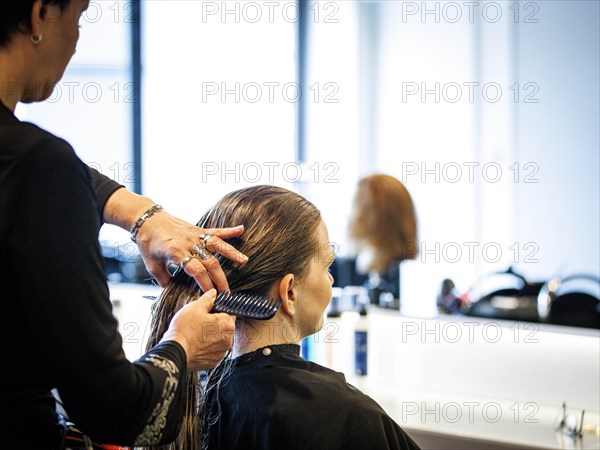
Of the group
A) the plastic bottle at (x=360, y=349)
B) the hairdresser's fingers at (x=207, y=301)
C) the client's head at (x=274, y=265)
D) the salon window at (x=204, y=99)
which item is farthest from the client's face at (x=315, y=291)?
the salon window at (x=204, y=99)

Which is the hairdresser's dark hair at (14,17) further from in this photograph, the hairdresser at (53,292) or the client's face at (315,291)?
the client's face at (315,291)

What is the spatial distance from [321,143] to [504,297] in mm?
3007

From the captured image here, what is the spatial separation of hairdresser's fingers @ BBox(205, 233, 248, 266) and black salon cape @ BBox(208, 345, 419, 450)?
0.21m

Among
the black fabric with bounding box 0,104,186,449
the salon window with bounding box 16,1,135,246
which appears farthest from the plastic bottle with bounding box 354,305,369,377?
the salon window with bounding box 16,1,135,246

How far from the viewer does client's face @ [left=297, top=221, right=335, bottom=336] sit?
1.57 metres

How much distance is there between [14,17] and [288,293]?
76cm

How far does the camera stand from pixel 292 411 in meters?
1.44

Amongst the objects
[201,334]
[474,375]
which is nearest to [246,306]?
[201,334]

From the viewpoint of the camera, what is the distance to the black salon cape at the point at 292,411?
143 cm

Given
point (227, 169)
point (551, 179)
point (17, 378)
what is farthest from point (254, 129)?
Result: point (17, 378)

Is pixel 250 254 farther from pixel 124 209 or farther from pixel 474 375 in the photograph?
pixel 474 375

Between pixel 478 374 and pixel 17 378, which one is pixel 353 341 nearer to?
pixel 478 374

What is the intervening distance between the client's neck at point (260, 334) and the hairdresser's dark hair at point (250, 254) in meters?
0.05

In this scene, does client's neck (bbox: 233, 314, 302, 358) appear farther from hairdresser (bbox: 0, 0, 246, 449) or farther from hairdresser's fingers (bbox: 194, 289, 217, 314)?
hairdresser (bbox: 0, 0, 246, 449)
